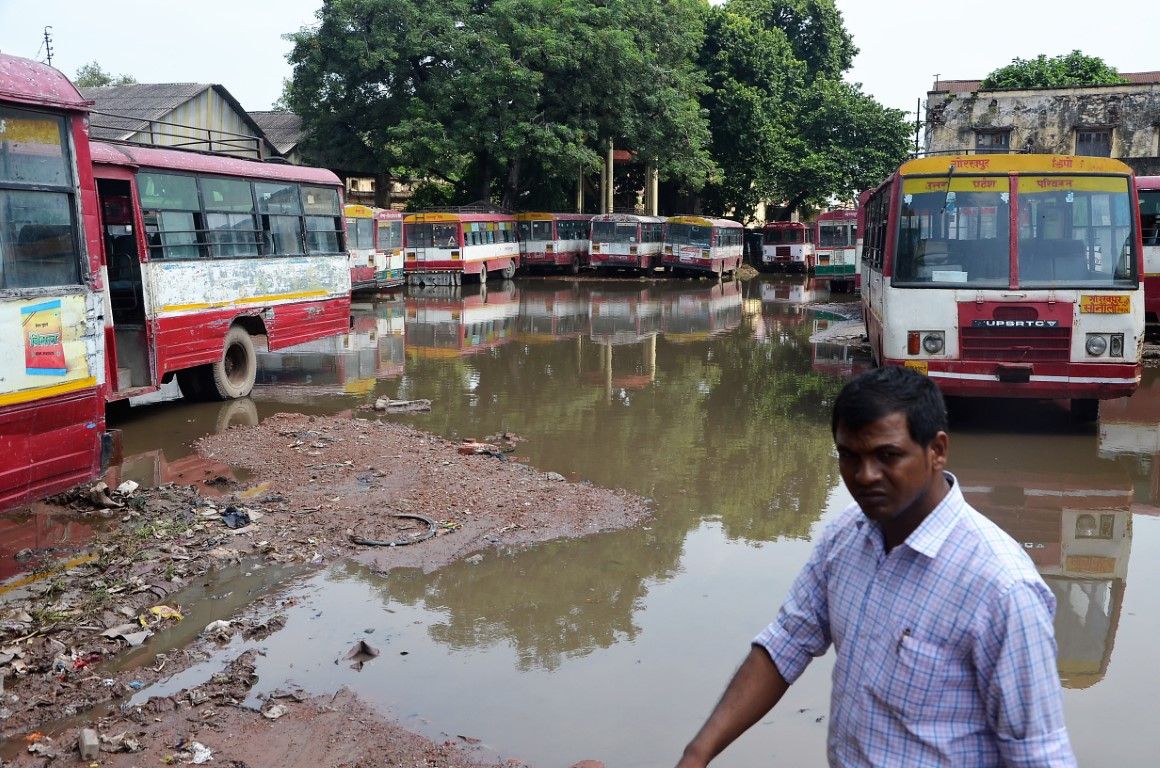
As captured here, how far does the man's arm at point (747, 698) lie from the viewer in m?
2.38

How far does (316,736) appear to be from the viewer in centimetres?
440

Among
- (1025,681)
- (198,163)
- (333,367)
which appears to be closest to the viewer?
(1025,681)

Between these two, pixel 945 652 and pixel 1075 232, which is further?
pixel 1075 232

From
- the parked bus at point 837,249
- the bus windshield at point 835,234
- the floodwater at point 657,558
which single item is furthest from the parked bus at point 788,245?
the floodwater at point 657,558

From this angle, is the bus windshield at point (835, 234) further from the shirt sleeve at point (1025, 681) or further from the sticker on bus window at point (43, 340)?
the shirt sleeve at point (1025, 681)

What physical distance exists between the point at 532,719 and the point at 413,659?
35.3 inches

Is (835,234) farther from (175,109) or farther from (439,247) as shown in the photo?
(175,109)

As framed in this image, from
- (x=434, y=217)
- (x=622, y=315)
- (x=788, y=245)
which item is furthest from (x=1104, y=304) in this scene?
(x=788, y=245)

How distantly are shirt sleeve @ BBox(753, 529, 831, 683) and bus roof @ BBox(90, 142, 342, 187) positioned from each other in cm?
934

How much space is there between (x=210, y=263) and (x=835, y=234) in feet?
89.6

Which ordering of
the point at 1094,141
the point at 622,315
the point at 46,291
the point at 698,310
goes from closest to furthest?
the point at 46,291 → the point at 622,315 → the point at 698,310 → the point at 1094,141

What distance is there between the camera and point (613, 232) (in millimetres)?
37500

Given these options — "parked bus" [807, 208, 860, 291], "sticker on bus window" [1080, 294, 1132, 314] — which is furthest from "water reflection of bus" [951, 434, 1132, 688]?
"parked bus" [807, 208, 860, 291]

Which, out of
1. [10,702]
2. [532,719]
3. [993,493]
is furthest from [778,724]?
[993,493]
